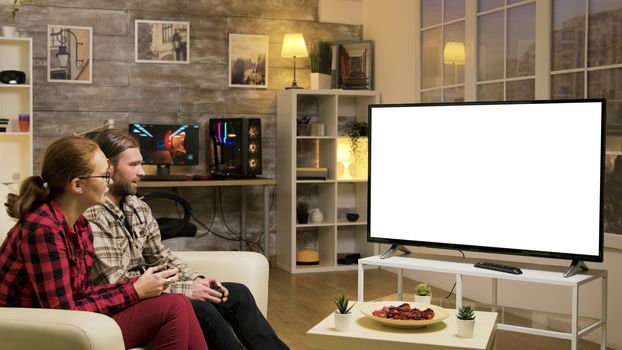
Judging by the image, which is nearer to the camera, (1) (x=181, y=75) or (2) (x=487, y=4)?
(2) (x=487, y=4)

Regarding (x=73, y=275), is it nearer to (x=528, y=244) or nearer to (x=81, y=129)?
(x=528, y=244)

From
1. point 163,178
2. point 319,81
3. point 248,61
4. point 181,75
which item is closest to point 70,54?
point 181,75

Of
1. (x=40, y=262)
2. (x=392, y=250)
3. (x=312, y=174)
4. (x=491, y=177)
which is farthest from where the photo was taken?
(x=312, y=174)

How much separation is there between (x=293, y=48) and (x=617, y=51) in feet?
10.1

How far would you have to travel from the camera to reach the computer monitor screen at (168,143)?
6477mm

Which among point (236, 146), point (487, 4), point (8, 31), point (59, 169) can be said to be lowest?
point (59, 169)

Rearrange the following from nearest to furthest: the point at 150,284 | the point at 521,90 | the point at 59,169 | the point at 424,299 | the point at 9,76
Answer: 1. the point at 59,169
2. the point at 150,284
3. the point at 424,299
4. the point at 521,90
5. the point at 9,76

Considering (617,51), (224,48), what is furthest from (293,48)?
(617,51)

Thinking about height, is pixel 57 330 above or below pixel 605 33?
below

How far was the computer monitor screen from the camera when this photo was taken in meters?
6.48

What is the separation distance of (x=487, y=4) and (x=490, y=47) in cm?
30

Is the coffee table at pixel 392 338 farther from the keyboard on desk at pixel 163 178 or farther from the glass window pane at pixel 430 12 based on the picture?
the glass window pane at pixel 430 12

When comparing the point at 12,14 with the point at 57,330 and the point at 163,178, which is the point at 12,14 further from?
the point at 57,330

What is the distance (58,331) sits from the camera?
2.26 m
